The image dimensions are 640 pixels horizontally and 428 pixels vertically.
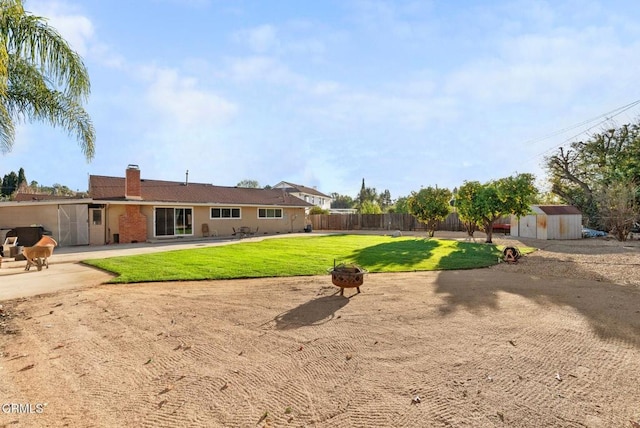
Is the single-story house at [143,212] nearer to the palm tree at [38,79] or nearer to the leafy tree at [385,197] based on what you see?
the palm tree at [38,79]

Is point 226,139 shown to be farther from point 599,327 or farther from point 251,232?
point 599,327

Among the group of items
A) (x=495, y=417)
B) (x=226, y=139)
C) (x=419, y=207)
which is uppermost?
(x=226, y=139)

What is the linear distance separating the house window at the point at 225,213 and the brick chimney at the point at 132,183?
507 cm

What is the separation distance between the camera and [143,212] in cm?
1925

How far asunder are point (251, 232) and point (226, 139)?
7127mm

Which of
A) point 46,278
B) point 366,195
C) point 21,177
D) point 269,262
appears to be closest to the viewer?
point 46,278

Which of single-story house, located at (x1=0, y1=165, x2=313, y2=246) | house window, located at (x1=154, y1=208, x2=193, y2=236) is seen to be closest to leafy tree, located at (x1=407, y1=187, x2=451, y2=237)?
single-story house, located at (x1=0, y1=165, x2=313, y2=246)

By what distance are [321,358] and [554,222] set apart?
22880 mm

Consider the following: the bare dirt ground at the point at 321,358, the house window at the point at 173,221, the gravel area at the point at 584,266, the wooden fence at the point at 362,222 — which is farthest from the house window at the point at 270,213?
the bare dirt ground at the point at 321,358

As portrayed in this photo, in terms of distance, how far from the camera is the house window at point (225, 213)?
22767mm

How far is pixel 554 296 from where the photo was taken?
693 centimetres

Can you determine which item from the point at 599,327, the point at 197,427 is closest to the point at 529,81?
the point at 599,327

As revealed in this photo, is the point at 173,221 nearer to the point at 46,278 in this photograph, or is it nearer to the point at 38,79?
the point at 46,278

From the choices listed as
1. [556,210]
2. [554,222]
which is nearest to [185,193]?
[554,222]
